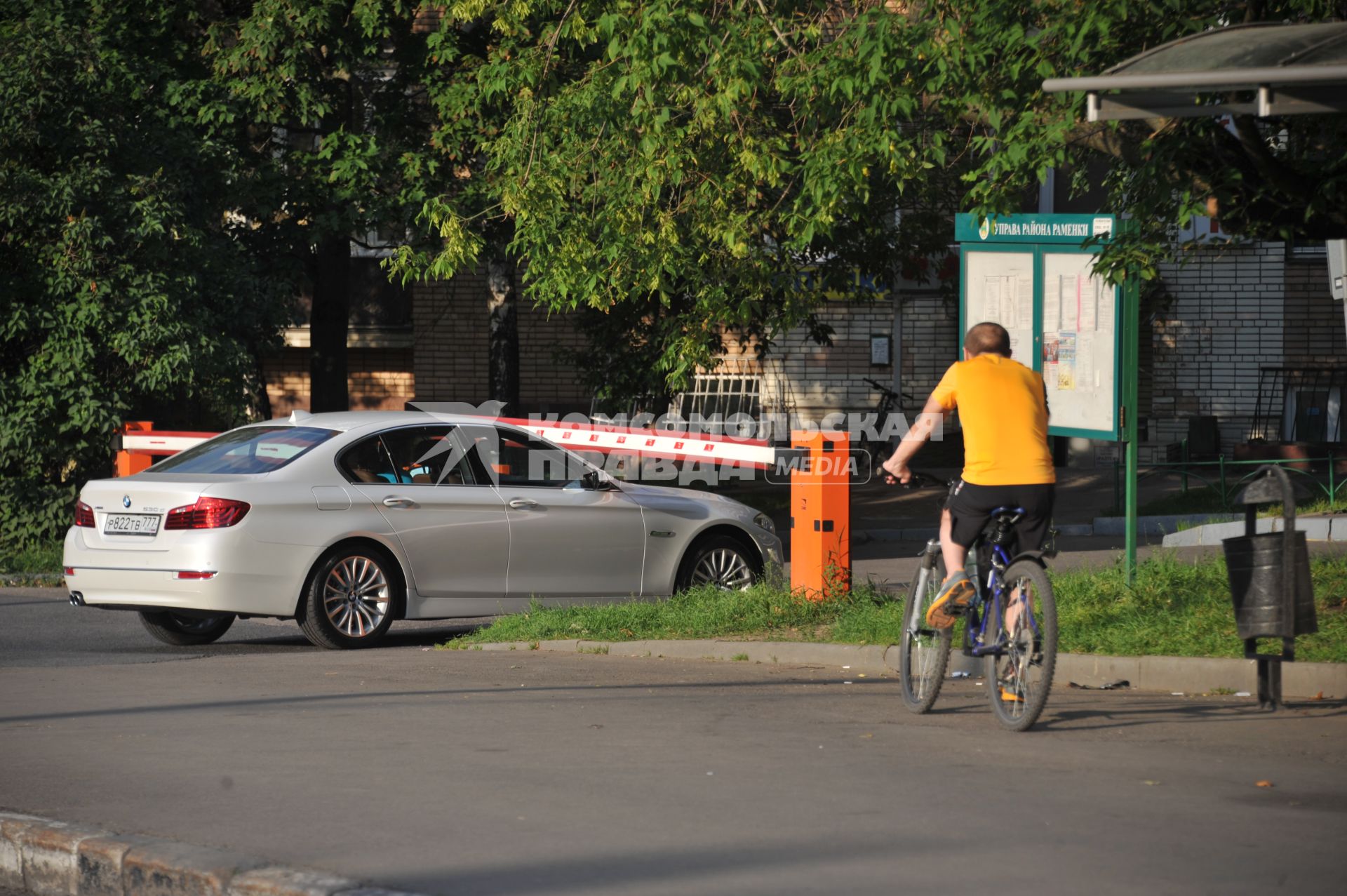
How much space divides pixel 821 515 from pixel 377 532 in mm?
2873

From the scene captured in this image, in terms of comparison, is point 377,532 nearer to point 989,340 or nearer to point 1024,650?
point 989,340

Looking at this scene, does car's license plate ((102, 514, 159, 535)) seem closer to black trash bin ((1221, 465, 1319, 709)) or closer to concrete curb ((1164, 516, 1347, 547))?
black trash bin ((1221, 465, 1319, 709))

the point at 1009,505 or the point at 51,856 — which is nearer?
the point at 51,856

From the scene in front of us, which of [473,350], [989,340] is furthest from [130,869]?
[473,350]

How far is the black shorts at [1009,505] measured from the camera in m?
7.53

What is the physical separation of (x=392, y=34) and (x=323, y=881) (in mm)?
15938

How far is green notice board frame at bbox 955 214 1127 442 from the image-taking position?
11875mm

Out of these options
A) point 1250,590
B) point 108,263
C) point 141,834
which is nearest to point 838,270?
point 108,263

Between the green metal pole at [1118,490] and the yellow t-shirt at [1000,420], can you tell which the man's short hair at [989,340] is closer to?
the yellow t-shirt at [1000,420]

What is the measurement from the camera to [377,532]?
11.1 m

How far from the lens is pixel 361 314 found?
93.9ft

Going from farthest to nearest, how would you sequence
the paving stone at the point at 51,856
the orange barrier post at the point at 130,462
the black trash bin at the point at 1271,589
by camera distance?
the orange barrier post at the point at 130,462
the black trash bin at the point at 1271,589
the paving stone at the point at 51,856

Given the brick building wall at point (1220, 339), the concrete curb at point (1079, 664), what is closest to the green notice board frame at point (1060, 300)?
the concrete curb at point (1079, 664)

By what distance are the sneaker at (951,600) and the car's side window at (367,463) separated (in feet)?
15.8
